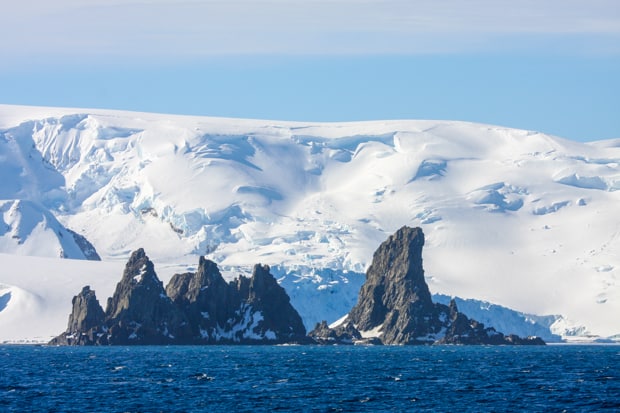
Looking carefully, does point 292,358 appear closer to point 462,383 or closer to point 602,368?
point 602,368

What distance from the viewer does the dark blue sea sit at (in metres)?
98.4

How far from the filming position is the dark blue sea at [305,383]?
98375 millimetres

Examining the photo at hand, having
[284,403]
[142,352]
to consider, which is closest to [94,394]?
[284,403]

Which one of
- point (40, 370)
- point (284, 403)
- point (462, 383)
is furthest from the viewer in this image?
point (40, 370)

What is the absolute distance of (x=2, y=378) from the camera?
4926 inches

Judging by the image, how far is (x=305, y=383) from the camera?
12044cm

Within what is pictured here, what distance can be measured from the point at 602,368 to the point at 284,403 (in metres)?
54.4

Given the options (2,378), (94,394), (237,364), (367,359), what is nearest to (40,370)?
(2,378)

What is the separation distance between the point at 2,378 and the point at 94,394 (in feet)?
70.5

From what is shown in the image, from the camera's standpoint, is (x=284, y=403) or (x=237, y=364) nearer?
(x=284, y=403)

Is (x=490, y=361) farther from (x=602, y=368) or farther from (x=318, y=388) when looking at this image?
(x=318, y=388)

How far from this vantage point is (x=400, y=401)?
4008 inches

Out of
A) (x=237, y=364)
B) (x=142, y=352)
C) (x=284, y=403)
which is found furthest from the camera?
(x=142, y=352)

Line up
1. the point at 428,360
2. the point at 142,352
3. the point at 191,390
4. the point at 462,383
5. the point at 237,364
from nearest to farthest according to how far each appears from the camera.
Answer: the point at 191,390
the point at 462,383
the point at 237,364
the point at 428,360
the point at 142,352
